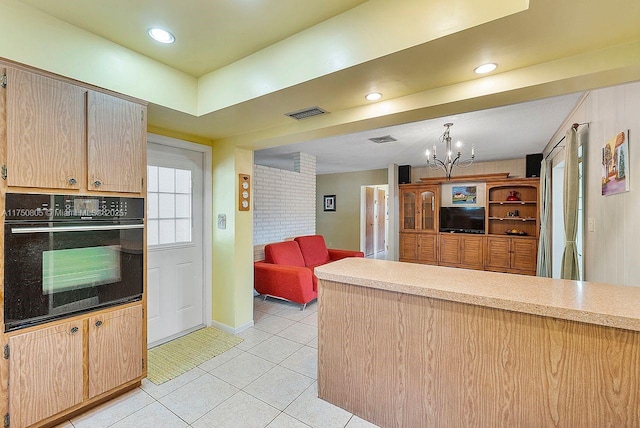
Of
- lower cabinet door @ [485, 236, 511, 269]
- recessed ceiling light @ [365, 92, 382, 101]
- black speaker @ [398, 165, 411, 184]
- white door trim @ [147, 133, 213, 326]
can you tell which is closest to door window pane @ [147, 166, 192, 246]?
white door trim @ [147, 133, 213, 326]

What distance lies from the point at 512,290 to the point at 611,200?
1.31m

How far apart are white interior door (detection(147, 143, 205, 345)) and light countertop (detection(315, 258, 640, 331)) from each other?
73.7 inches

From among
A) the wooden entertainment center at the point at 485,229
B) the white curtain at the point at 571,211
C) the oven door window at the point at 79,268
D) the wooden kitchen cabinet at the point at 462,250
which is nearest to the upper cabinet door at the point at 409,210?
the wooden entertainment center at the point at 485,229

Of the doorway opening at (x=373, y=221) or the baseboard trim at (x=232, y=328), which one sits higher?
Result: the doorway opening at (x=373, y=221)

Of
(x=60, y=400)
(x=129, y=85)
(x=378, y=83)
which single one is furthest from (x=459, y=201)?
(x=60, y=400)

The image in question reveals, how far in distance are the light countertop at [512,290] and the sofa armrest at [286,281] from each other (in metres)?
1.79

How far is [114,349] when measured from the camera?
6.41ft

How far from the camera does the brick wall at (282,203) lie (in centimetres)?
438

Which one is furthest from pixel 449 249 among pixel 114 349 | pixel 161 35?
pixel 161 35

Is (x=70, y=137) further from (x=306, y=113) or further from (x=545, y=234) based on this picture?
(x=545, y=234)

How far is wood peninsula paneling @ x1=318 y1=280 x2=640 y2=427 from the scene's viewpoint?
1.20m

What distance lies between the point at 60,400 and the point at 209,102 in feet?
7.49

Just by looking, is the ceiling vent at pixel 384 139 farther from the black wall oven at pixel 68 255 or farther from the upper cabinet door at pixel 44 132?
the upper cabinet door at pixel 44 132

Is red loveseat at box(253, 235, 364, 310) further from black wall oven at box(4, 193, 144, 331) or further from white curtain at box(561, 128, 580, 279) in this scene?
white curtain at box(561, 128, 580, 279)
